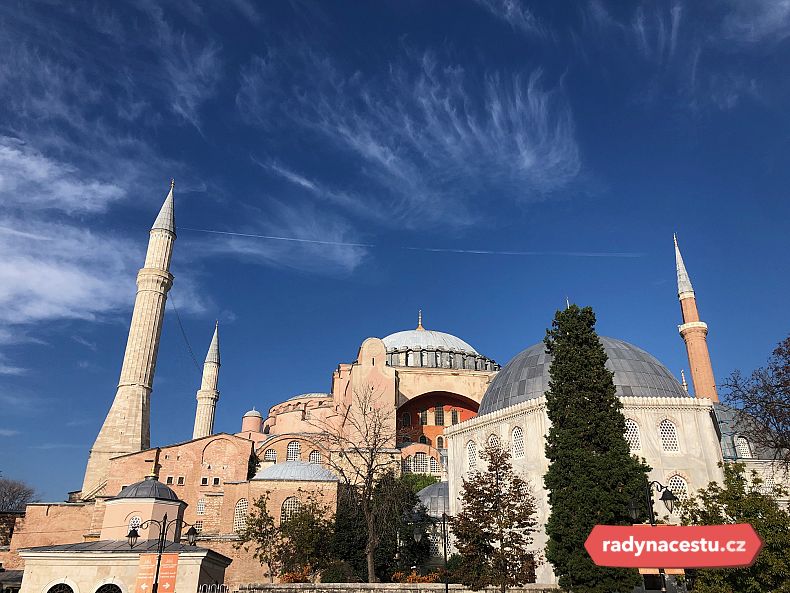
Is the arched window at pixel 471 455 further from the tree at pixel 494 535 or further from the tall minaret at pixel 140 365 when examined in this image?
the tall minaret at pixel 140 365

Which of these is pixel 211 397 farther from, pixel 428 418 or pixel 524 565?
pixel 524 565

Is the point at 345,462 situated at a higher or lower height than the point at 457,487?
higher

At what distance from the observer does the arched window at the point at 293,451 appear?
3497 cm

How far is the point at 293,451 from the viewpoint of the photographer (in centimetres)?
3522

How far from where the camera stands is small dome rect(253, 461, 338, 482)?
26.8m

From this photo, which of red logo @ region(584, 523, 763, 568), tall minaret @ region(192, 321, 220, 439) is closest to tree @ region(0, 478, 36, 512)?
tall minaret @ region(192, 321, 220, 439)

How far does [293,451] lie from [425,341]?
16.7 meters

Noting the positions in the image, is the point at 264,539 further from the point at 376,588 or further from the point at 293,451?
the point at 293,451

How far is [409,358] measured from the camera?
4569 centimetres

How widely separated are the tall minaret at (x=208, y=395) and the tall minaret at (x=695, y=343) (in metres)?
36.1

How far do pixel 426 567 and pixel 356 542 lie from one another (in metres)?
3.43

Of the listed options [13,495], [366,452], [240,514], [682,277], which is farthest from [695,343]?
[13,495]

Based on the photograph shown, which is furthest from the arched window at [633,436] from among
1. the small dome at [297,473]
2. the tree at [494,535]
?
the small dome at [297,473]

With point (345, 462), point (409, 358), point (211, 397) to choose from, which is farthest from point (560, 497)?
point (211, 397)
